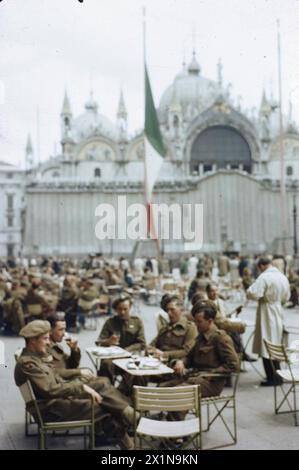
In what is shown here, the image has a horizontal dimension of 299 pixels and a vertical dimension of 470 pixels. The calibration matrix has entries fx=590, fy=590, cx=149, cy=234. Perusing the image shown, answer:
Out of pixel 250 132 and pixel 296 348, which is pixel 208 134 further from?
pixel 296 348

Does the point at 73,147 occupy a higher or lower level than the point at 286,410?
higher

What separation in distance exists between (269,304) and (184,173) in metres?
43.2

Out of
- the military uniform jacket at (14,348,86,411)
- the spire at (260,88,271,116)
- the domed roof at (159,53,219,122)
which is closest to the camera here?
the military uniform jacket at (14,348,86,411)

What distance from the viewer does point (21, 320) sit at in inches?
445

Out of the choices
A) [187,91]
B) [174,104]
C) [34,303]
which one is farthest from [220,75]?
[34,303]

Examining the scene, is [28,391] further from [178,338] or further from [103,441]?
[178,338]

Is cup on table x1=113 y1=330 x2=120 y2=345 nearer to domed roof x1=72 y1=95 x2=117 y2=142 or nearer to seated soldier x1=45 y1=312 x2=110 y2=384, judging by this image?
seated soldier x1=45 y1=312 x2=110 y2=384

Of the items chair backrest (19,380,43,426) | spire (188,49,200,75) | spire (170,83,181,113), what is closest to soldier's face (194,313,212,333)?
chair backrest (19,380,43,426)

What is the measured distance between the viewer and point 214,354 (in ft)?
18.0

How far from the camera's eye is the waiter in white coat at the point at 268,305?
23.9ft

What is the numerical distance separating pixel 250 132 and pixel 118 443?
4815 cm

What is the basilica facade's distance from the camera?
1624 inches

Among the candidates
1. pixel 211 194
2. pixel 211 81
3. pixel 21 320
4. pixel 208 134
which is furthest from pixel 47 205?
pixel 21 320

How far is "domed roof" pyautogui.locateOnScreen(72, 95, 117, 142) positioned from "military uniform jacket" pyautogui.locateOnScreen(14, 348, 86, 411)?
5518 cm
